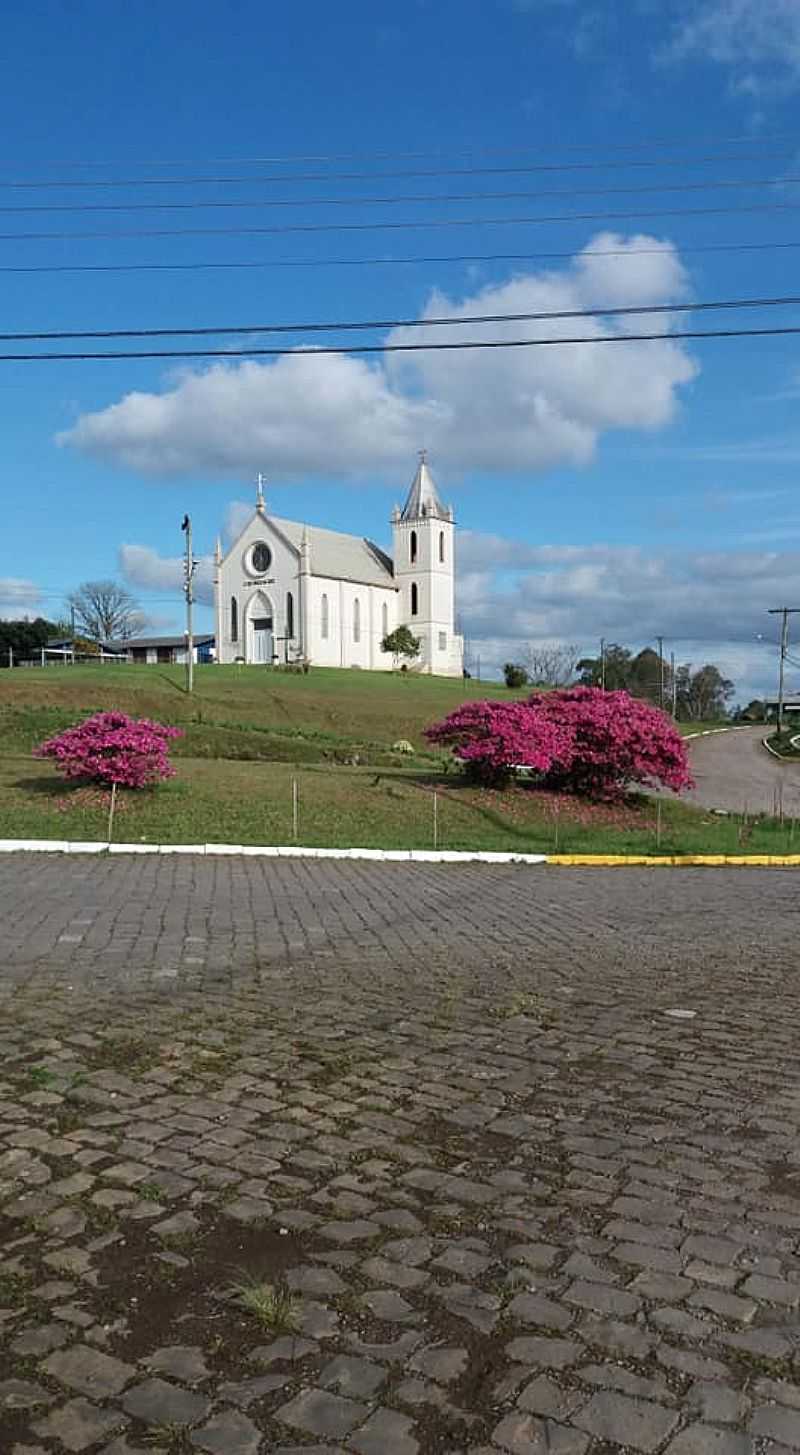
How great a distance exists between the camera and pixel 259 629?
319 ft

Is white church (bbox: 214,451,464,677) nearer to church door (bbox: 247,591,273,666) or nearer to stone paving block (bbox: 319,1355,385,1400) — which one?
church door (bbox: 247,591,273,666)

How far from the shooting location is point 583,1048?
5.94 meters

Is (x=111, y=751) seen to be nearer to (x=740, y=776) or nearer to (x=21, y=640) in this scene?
(x=740, y=776)

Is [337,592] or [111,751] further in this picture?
[337,592]

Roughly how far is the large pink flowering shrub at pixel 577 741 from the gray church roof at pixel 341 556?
2813 inches

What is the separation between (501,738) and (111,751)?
8.12 meters

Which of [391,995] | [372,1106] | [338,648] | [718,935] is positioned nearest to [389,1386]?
[372,1106]

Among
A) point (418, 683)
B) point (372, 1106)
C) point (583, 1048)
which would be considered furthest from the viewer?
point (418, 683)

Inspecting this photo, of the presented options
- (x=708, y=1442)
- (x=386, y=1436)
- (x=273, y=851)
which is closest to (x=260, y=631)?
(x=273, y=851)

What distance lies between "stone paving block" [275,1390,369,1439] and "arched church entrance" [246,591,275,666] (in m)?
94.0

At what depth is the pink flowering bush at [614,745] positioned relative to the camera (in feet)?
77.1

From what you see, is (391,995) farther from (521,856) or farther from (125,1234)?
(521,856)

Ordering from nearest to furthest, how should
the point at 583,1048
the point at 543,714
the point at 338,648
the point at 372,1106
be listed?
the point at 372,1106 → the point at 583,1048 → the point at 543,714 → the point at 338,648

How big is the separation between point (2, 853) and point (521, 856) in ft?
25.5
